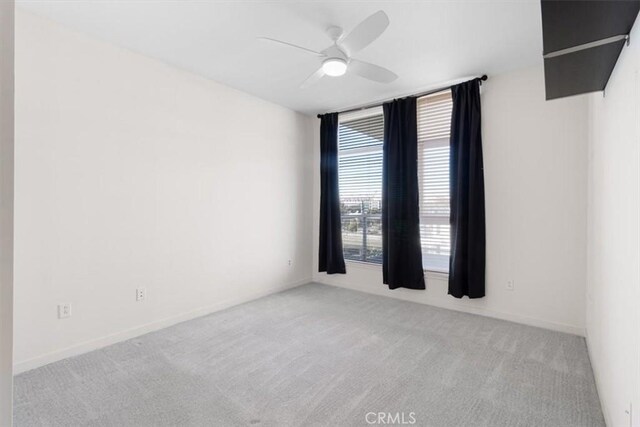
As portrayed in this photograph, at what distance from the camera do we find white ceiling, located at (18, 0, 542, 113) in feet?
7.26

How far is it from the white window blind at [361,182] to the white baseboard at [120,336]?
157 centimetres

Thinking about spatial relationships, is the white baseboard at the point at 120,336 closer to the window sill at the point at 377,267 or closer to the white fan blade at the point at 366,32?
the window sill at the point at 377,267

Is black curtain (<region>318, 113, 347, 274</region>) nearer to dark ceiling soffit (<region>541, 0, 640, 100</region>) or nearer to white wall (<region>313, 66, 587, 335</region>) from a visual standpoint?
white wall (<region>313, 66, 587, 335</region>)

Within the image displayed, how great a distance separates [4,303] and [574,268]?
12.7ft

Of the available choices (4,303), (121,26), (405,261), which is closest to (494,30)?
(405,261)

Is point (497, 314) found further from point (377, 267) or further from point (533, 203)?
point (377, 267)

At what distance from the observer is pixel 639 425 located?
1093mm

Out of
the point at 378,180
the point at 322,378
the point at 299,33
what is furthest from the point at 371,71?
the point at 322,378

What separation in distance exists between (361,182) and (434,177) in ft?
3.49

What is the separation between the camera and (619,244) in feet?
4.77

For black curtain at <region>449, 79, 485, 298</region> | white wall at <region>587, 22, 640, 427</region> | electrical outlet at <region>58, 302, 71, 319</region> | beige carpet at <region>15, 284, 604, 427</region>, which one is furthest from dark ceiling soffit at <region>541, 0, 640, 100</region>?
electrical outlet at <region>58, 302, 71, 319</region>

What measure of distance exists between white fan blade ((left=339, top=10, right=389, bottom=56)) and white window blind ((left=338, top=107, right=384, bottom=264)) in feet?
6.95

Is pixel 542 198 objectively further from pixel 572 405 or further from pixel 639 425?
pixel 639 425

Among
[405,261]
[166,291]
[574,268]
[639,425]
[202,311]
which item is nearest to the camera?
[639,425]
